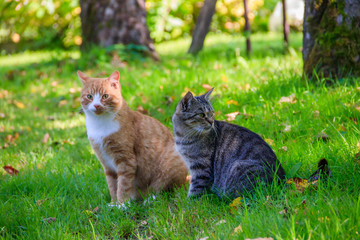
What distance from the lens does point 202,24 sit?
6781 mm

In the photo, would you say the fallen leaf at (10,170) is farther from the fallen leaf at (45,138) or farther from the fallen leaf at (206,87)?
the fallen leaf at (206,87)

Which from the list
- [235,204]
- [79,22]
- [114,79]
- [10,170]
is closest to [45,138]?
[10,170]

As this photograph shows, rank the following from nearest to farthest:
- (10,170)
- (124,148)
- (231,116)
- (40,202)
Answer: (40,202), (124,148), (10,170), (231,116)

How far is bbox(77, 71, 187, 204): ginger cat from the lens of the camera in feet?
10.4

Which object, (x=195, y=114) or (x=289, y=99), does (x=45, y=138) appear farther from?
(x=289, y=99)

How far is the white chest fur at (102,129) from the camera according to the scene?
3.19 m

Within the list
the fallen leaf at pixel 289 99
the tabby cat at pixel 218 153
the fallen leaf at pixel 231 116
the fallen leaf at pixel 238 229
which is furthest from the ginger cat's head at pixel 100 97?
the fallen leaf at pixel 289 99

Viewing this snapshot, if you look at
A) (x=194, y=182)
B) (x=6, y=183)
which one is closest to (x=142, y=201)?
(x=194, y=182)

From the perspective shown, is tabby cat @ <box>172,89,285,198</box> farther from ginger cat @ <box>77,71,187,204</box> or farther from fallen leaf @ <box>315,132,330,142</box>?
fallen leaf @ <box>315,132,330,142</box>

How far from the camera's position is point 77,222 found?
9.07 feet

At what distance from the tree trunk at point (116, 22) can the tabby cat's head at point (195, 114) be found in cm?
472

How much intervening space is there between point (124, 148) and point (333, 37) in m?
2.80

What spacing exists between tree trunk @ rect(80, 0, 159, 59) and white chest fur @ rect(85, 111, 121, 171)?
4.61 meters

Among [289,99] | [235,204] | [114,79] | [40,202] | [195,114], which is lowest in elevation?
[40,202]
